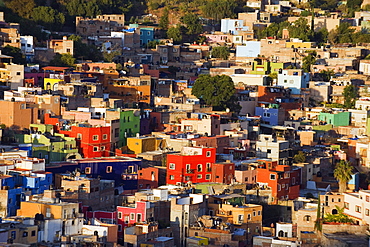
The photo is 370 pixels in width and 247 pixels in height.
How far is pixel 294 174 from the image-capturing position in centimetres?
4250

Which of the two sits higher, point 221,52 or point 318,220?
point 221,52

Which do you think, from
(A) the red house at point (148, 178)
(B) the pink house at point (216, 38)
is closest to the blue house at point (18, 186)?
(A) the red house at point (148, 178)

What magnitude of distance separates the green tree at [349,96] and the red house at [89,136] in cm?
1826

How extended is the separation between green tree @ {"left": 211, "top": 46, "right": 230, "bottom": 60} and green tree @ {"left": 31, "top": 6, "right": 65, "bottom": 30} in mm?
8888

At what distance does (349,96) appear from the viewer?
58.6m

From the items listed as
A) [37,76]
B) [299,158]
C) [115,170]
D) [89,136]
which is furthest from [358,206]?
[37,76]

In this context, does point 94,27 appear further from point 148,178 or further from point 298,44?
point 148,178

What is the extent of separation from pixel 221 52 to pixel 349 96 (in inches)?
455

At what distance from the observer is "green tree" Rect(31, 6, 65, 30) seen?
215 ft

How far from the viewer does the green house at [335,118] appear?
54.5m

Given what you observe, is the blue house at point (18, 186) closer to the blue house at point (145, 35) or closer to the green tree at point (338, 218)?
the green tree at point (338, 218)

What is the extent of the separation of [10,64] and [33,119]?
7.74 m

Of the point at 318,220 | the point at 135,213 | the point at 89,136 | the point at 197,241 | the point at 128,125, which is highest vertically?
the point at 128,125

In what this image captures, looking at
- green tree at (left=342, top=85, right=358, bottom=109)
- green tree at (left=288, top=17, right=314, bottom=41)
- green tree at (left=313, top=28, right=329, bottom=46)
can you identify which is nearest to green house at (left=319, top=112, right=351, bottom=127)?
green tree at (left=342, top=85, right=358, bottom=109)
